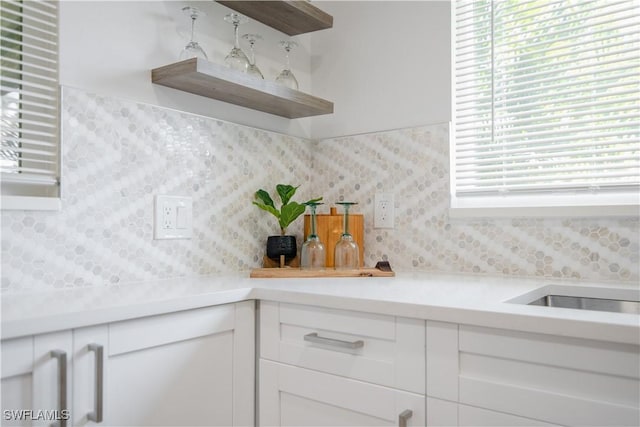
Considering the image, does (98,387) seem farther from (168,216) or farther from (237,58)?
(237,58)

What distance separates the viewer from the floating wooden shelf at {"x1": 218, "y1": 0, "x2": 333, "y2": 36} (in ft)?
5.99

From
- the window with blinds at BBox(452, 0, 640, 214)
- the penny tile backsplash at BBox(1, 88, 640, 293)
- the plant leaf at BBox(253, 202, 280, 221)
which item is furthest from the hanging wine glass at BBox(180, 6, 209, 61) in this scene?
the window with blinds at BBox(452, 0, 640, 214)

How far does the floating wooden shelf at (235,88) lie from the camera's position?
1.52 meters

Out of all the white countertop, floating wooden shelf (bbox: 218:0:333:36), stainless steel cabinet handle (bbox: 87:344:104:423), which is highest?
floating wooden shelf (bbox: 218:0:333:36)

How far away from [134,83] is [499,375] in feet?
4.54

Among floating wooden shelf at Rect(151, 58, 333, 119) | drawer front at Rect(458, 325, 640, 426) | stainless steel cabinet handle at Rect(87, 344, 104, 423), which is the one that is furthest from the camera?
floating wooden shelf at Rect(151, 58, 333, 119)

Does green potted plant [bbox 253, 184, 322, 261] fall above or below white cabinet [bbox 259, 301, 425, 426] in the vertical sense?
above

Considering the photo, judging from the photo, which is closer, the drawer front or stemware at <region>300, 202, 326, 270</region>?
the drawer front

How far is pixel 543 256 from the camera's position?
5.35 ft

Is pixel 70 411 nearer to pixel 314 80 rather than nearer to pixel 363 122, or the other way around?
pixel 363 122

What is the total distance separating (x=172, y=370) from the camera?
4.01 ft

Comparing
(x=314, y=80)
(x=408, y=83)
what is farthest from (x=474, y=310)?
(x=314, y=80)

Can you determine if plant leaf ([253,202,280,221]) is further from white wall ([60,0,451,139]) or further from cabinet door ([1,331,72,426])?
cabinet door ([1,331,72,426])

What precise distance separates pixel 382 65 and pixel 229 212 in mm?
923
